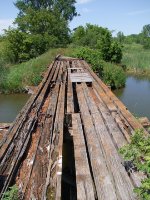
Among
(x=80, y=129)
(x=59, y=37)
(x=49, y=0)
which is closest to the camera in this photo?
(x=80, y=129)

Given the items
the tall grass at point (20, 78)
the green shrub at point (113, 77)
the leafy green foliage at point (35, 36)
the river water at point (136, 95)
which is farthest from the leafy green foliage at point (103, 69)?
the leafy green foliage at point (35, 36)

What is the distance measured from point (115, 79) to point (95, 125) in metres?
15.0

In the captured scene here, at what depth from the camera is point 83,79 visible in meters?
8.61

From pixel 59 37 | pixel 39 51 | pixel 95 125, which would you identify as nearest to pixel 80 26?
pixel 59 37

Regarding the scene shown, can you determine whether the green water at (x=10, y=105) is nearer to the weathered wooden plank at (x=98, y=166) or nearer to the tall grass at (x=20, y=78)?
the tall grass at (x=20, y=78)

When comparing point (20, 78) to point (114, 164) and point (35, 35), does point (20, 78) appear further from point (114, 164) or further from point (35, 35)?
point (114, 164)

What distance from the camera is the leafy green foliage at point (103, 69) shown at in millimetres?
17344

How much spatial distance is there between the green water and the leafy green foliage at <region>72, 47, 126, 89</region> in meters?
4.40

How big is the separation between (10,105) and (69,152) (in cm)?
1092

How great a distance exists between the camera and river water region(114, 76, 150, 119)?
12.6 meters

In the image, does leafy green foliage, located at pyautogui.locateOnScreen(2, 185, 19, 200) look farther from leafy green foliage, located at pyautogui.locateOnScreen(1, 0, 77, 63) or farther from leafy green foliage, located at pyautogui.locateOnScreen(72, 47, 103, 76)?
leafy green foliage, located at pyautogui.locateOnScreen(1, 0, 77, 63)

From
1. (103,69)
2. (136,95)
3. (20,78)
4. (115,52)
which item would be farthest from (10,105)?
(115,52)

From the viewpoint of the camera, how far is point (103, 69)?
736 inches

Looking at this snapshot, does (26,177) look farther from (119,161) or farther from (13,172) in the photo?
(119,161)
